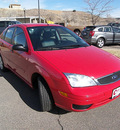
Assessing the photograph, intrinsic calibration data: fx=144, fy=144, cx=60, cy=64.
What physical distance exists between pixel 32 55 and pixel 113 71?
4.92ft

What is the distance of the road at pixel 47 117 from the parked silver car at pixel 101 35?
728 centimetres

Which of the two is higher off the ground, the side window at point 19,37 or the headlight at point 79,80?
the side window at point 19,37

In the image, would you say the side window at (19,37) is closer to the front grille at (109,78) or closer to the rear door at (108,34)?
the front grille at (109,78)

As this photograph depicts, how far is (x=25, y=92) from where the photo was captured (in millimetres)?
3488

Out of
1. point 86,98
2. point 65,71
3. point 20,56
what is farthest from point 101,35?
point 86,98

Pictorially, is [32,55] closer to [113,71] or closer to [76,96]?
[76,96]

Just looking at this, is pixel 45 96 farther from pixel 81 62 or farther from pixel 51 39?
pixel 51 39

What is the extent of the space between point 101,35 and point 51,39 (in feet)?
24.4

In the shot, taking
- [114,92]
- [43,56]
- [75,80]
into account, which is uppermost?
[43,56]

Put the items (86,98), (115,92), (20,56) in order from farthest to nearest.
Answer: (20,56) < (115,92) < (86,98)

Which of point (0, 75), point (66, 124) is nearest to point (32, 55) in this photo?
point (66, 124)

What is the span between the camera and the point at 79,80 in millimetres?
2166

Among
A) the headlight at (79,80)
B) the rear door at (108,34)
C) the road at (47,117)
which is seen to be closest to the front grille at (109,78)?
the headlight at (79,80)

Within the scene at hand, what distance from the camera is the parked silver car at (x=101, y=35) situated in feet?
32.2
